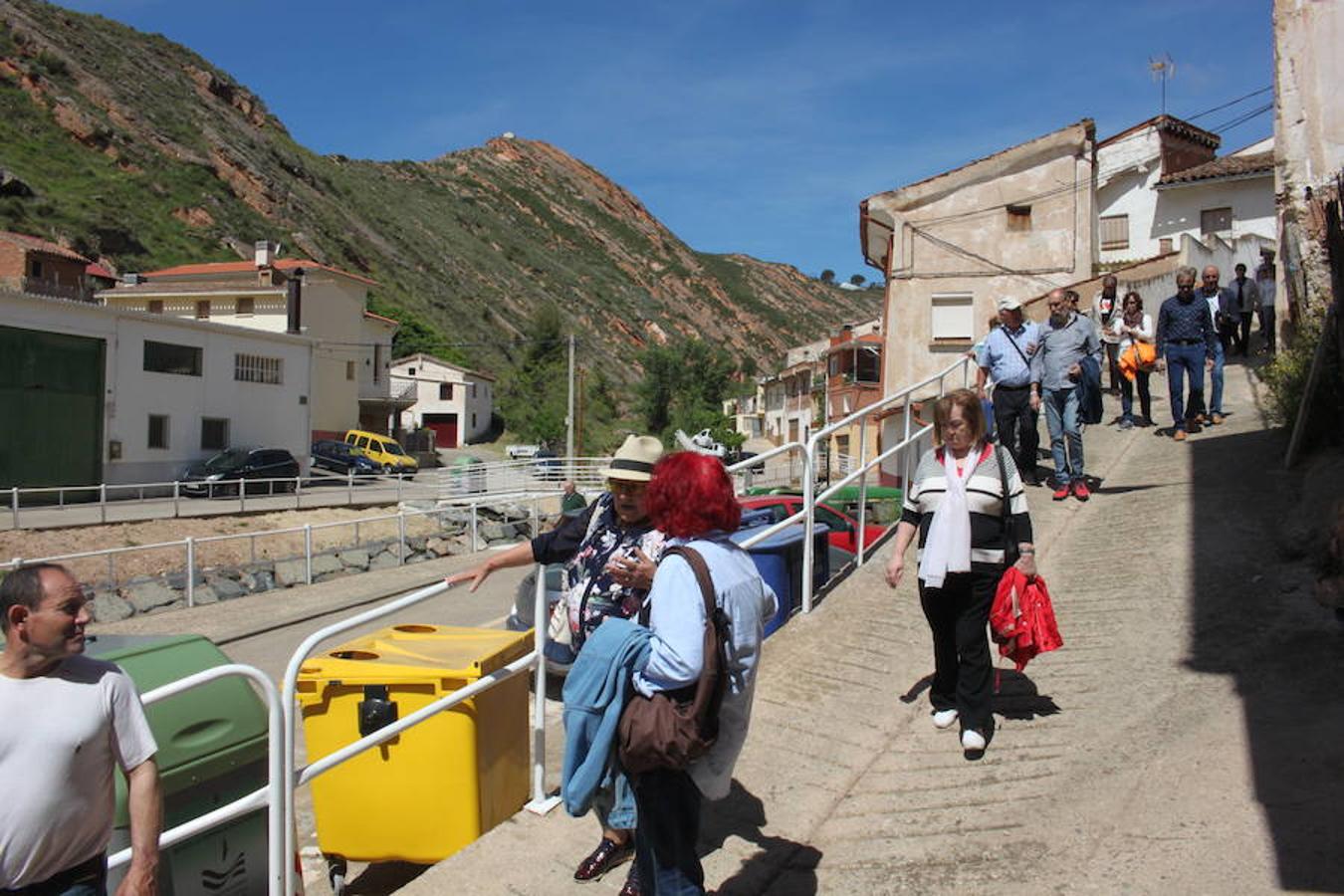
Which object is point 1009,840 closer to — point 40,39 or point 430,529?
point 430,529

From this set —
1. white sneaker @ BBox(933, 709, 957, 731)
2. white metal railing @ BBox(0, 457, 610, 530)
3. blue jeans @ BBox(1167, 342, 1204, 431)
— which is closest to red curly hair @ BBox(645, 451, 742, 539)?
white sneaker @ BBox(933, 709, 957, 731)

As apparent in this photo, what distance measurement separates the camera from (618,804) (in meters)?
3.29

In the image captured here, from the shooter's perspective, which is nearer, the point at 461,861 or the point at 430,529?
the point at 461,861

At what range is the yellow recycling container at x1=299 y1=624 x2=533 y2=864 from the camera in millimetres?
4004

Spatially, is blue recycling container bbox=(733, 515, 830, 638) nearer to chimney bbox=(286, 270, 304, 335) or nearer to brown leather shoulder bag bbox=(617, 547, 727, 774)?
brown leather shoulder bag bbox=(617, 547, 727, 774)

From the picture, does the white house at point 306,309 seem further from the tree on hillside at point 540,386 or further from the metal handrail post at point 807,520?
the metal handrail post at point 807,520

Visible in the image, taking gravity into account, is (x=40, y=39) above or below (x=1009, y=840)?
above

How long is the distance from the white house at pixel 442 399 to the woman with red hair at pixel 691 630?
5864cm

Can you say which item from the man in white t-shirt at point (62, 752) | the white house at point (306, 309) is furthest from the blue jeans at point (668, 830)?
the white house at point (306, 309)

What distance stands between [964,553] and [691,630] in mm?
2129

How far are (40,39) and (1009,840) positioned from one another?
82.4 meters

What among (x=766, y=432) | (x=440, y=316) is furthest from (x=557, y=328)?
(x=766, y=432)

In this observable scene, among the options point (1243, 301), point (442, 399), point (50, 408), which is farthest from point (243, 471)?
point (442, 399)

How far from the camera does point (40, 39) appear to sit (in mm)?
68312
